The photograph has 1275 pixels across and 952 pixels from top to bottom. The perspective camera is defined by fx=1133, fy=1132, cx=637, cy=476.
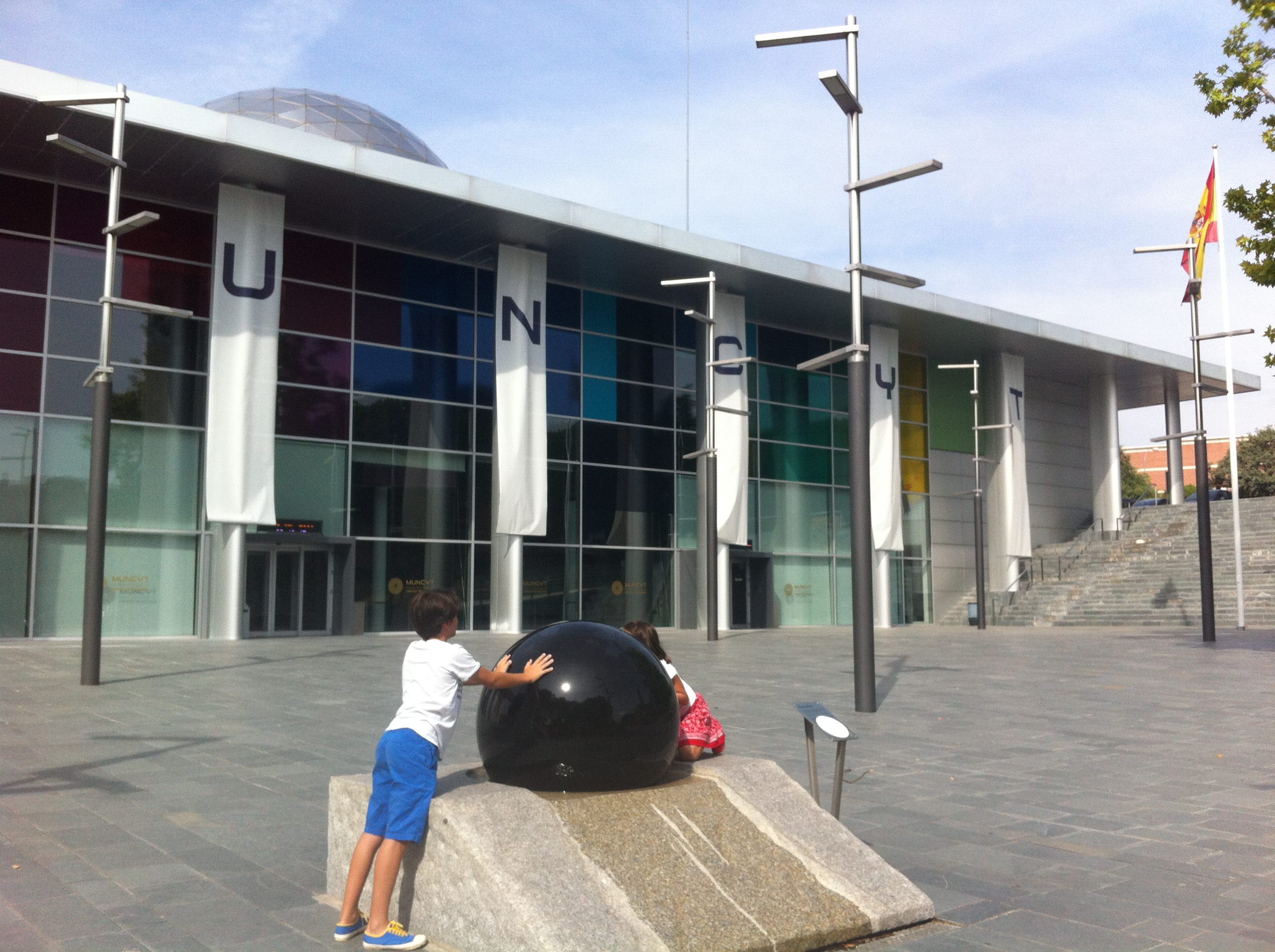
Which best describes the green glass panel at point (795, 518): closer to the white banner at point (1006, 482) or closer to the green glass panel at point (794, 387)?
the green glass panel at point (794, 387)

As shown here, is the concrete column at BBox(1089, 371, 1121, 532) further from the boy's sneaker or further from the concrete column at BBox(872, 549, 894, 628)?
the boy's sneaker

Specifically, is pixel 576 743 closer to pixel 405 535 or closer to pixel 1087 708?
pixel 1087 708

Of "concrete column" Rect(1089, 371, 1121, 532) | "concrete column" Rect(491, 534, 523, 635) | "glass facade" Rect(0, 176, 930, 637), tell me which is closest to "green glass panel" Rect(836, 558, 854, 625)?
"glass facade" Rect(0, 176, 930, 637)

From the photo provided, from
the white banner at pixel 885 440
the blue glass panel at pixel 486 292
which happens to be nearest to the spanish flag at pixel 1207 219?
the white banner at pixel 885 440

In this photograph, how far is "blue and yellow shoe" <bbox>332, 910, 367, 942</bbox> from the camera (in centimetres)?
491

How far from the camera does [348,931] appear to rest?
16.1 ft

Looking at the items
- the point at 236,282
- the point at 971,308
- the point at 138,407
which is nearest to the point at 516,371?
the point at 236,282

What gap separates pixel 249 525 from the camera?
81.5ft

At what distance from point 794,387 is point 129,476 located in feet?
66.4

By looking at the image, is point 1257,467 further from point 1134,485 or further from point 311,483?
point 311,483

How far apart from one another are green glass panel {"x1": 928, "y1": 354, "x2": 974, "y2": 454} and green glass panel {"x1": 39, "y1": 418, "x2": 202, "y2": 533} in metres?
25.6

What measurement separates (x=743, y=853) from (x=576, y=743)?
93cm

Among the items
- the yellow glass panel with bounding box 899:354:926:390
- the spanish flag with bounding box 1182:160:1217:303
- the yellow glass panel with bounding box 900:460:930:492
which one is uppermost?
the spanish flag with bounding box 1182:160:1217:303

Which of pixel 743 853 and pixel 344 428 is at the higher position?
pixel 344 428
